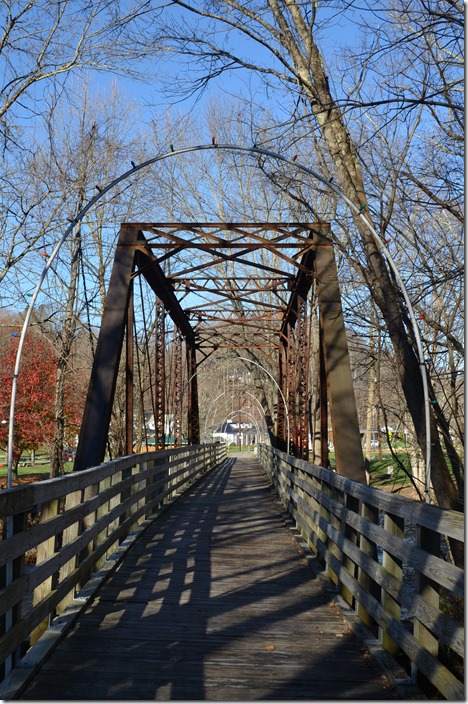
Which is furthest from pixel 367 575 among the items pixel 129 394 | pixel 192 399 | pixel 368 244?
pixel 192 399

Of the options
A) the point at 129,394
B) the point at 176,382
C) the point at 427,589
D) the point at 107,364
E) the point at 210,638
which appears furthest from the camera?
the point at 176,382

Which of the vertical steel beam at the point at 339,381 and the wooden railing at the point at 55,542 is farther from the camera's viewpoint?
the vertical steel beam at the point at 339,381

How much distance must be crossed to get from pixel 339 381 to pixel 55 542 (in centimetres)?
597

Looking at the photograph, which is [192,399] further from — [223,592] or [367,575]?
[367,575]

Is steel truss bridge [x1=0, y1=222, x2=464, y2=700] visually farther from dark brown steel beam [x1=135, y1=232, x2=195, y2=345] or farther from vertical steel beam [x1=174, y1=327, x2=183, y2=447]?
vertical steel beam [x1=174, y1=327, x2=183, y2=447]

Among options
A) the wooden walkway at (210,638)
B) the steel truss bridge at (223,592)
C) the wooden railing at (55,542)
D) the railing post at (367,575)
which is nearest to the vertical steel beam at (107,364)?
the steel truss bridge at (223,592)

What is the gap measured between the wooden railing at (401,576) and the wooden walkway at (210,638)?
9.3 inches

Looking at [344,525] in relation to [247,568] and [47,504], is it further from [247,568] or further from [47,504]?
[47,504]

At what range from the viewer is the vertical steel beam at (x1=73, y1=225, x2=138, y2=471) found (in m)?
9.30

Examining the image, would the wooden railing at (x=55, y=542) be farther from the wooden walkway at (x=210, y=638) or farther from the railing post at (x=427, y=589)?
the railing post at (x=427, y=589)

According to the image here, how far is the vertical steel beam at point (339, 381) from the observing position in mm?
9188

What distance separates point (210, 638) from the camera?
498 centimetres

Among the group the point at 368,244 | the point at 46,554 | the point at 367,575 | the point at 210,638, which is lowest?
the point at 210,638

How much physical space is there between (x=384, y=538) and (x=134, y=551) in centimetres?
437
